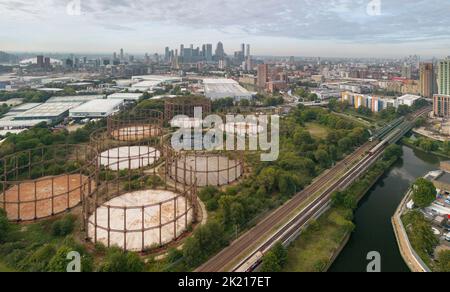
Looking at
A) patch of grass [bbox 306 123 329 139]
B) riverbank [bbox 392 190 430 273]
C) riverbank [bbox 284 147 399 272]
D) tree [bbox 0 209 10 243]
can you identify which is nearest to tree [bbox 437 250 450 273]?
riverbank [bbox 392 190 430 273]

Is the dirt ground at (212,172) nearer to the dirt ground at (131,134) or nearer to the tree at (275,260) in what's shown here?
the tree at (275,260)

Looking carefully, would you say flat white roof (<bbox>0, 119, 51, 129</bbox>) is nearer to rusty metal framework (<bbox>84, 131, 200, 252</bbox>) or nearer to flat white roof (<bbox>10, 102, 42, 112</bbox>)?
flat white roof (<bbox>10, 102, 42, 112</bbox>)

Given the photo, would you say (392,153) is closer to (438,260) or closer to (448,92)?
(438,260)

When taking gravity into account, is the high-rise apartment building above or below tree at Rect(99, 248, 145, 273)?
above

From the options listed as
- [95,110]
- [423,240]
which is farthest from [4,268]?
[95,110]

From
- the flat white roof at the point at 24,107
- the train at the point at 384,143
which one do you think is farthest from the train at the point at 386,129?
the flat white roof at the point at 24,107

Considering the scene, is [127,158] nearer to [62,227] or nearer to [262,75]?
[62,227]
